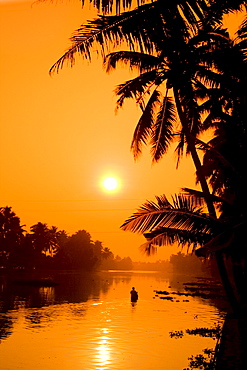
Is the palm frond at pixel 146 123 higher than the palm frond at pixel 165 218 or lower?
higher

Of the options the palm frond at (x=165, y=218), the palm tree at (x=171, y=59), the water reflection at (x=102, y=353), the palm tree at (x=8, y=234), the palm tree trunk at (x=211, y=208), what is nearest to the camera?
the palm tree at (x=171, y=59)

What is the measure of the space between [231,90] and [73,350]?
13.7m

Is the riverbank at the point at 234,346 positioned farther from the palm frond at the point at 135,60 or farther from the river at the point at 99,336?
the palm frond at the point at 135,60

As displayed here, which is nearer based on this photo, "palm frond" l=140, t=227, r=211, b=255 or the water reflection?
"palm frond" l=140, t=227, r=211, b=255

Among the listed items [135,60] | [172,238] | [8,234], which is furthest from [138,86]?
[8,234]

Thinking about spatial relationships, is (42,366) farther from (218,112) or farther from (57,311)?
(57,311)

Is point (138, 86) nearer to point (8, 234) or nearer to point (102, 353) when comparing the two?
point (102, 353)

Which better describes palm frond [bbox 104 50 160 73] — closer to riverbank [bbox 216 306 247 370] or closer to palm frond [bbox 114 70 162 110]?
palm frond [bbox 114 70 162 110]

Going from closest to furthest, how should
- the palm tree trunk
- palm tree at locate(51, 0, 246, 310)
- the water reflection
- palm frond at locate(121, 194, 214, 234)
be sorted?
palm tree at locate(51, 0, 246, 310) → palm frond at locate(121, 194, 214, 234) → the palm tree trunk → the water reflection

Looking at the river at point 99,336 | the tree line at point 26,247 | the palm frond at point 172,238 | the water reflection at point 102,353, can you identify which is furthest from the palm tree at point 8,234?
the palm frond at point 172,238

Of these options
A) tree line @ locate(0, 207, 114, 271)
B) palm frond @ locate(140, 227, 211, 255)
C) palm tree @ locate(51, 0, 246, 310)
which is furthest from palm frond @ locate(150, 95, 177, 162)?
tree line @ locate(0, 207, 114, 271)

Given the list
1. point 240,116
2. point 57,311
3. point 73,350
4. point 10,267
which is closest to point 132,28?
point 240,116

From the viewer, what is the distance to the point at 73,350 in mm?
19516

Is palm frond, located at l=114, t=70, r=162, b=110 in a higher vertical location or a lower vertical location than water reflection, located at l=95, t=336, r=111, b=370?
higher
